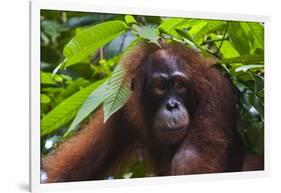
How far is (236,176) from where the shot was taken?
227 cm

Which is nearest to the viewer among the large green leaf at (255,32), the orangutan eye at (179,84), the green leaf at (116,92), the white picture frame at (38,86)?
the white picture frame at (38,86)

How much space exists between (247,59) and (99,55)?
60 centimetres

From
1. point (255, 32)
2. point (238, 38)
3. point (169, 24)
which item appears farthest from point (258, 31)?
point (169, 24)

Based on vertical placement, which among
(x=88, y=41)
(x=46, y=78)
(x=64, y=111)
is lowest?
(x=64, y=111)

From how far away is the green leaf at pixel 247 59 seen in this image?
2.18 m

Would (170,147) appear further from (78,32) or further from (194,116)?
(78,32)


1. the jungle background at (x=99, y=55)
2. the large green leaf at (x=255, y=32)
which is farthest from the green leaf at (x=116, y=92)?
the large green leaf at (x=255, y=32)

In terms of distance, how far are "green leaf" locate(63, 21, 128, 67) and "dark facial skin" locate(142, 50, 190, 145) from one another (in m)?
0.20

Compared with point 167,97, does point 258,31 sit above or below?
above

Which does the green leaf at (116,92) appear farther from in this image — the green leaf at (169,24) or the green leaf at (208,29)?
the green leaf at (208,29)

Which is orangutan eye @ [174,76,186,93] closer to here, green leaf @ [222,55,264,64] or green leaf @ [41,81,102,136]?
green leaf @ [222,55,264,64]

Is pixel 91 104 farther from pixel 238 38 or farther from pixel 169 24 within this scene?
pixel 238 38

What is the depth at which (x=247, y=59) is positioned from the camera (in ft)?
7.29

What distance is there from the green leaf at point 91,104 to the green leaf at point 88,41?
13 cm
